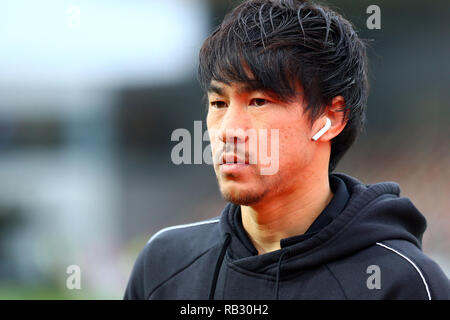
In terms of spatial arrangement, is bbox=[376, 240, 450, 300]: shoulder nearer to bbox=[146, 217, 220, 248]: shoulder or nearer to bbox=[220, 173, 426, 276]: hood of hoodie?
bbox=[220, 173, 426, 276]: hood of hoodie

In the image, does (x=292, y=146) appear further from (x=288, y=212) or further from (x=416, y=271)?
(x=416, y=271)

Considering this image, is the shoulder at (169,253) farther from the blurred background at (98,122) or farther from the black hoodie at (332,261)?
the blurred background at (98,122)

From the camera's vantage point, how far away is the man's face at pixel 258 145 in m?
1.47

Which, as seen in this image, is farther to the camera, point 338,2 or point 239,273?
point 338,2

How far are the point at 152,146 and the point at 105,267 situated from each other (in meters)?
1.57

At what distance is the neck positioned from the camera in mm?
1524

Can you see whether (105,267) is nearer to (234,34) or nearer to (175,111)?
(175,111)

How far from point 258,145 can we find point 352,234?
0.33 m

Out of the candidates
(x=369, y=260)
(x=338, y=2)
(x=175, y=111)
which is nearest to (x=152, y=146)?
(x=175, y=111)

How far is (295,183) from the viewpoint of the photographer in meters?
1.52

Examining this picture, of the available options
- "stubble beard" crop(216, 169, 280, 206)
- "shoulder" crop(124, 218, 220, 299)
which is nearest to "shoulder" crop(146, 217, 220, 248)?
"shoulder" crop(124, 218, 220, 299)

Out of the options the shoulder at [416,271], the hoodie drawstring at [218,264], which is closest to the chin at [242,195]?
the hoodie drawstring at [218,264]

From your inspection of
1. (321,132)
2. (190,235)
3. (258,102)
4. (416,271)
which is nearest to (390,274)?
(416,271)

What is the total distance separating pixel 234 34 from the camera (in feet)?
5.16
